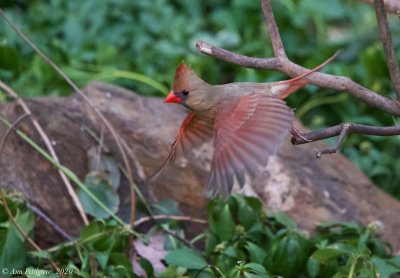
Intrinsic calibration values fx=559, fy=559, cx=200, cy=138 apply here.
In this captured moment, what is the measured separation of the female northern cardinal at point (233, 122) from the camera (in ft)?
5.82

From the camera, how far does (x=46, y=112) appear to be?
280 cm

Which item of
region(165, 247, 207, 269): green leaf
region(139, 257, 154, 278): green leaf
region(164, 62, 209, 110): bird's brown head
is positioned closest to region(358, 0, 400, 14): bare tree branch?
region(164, 62, 209, 110): bird's brown head

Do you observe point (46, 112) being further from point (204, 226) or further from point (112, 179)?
point (204, 226)

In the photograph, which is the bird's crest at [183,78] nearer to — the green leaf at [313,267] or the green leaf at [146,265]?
the green leaf at [146,265]

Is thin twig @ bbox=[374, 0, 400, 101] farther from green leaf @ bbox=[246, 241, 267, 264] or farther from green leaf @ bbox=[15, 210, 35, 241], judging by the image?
green leaf @ bbox=[15, 210, 35, 241]

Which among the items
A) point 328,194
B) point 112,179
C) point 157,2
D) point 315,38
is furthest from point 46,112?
point 315,38

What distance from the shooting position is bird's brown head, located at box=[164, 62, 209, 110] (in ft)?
6.49

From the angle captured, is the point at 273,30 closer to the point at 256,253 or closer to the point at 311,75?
the point at 311,75

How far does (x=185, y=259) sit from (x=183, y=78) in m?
0.74

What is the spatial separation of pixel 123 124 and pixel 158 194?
1.38 ft

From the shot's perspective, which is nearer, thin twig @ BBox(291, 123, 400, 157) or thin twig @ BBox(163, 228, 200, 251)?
thin twig @ BBox(291, 123, 400, 157)

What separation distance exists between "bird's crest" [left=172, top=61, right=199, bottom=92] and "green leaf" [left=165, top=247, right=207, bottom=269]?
681 mm

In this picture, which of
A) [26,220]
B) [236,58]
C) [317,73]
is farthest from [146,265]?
[317,73]

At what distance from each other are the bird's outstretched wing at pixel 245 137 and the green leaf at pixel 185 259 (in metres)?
0.51
